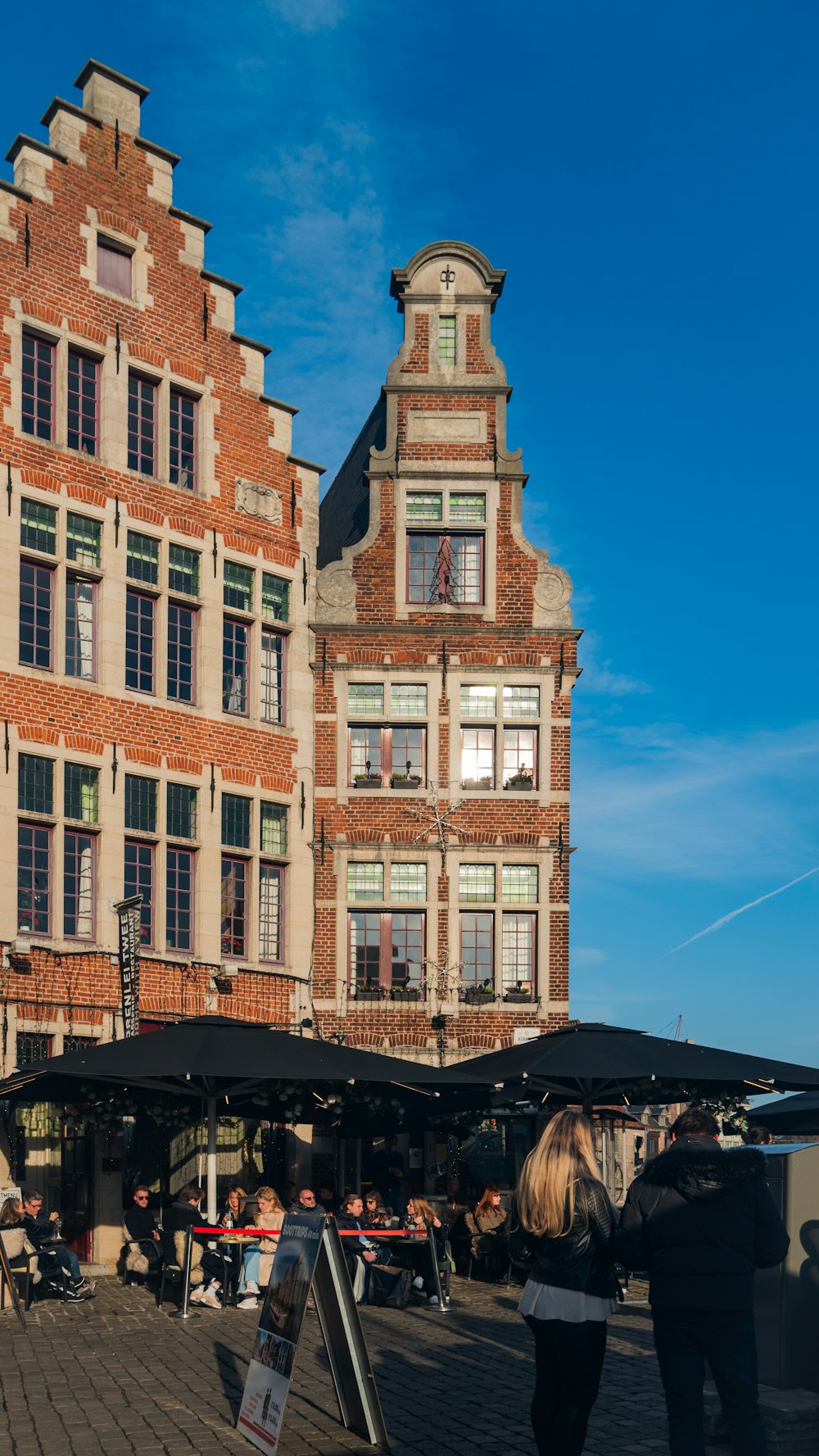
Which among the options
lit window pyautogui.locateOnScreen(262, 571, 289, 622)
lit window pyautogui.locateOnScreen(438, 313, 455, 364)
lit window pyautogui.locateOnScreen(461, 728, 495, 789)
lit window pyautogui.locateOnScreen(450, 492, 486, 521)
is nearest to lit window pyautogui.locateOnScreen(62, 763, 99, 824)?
lit window pyautogui.locateOnScreen(262, 571, 289, 622)

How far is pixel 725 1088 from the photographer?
18.6 meters

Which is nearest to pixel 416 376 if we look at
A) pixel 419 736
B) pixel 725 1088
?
pixel 419 736

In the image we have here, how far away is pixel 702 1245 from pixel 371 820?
18073 millimetres

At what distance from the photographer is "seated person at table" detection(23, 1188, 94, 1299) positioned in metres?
16.1

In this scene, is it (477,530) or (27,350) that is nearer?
(27,350)

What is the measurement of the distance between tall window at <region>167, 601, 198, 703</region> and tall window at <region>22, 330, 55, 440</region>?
118 inches

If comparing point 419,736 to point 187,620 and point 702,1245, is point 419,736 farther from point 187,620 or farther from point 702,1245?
point 702,1245

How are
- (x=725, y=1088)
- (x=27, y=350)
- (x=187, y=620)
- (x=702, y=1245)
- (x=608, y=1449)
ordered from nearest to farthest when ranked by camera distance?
(x=702, y=1245)
(x=608, y=1449)
(x=725, y=1088)
(x=27, y=350)
(x=187, y=620)

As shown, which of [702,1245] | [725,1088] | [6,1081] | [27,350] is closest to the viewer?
[702,1245]

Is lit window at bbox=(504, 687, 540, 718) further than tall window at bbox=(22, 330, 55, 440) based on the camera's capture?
Yes

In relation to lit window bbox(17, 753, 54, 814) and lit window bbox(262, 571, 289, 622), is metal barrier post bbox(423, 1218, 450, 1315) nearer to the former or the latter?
lit window bbox(17, 753, 54, 814)

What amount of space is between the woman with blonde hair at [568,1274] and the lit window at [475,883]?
17.7 meters

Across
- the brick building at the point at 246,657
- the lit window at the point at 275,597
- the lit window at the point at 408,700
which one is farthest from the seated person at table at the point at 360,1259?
the lit window at the point at 275,597

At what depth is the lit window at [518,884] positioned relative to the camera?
24.3 metres
